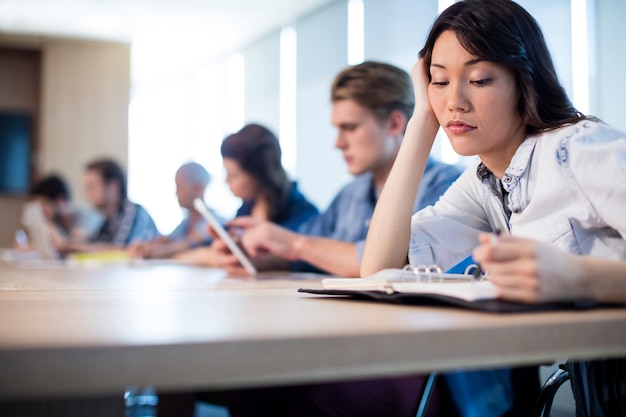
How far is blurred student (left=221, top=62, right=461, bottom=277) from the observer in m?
1.97

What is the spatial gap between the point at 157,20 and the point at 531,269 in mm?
6988

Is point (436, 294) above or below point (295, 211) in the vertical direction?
below

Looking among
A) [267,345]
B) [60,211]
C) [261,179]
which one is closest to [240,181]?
[261,179]

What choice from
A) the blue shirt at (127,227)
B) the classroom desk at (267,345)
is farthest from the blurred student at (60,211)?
the classroom desk at (267,345)

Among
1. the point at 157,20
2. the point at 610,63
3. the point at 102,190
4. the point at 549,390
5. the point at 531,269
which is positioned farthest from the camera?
the point at 157,20

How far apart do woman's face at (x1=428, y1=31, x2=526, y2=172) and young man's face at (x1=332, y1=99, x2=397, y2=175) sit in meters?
0.99

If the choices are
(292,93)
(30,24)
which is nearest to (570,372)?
(292,93)

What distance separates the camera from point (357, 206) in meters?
2.31

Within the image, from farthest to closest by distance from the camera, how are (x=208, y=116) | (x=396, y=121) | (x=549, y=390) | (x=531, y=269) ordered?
(x=208, y=116) → (x=396, y=121) → (x=549, y=390) → (x=531, y=269)

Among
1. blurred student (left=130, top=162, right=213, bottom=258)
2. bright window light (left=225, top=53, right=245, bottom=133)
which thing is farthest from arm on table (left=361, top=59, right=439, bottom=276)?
bright window light (left=225, top=53, right=245, bottom=133)

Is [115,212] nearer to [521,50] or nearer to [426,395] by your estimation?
[426,395]

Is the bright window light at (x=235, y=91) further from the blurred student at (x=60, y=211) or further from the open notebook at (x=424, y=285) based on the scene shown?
the open notebook at (x=424, y=285)

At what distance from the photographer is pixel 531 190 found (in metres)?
1.11

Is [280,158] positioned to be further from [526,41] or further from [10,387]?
[10,387]
